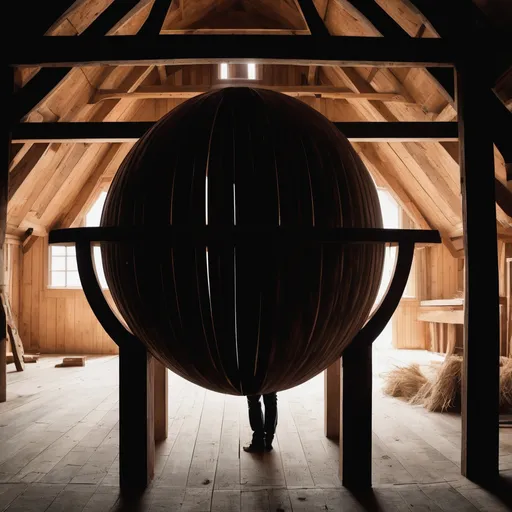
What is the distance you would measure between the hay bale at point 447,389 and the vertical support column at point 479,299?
4.94 ft

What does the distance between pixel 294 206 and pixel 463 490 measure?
85.8 inches

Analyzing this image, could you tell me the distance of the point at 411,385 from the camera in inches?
191

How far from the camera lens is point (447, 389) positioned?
14.3ft

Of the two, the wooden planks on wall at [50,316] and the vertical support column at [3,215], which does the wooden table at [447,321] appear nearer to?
the wooden planks on wall at [50,316]

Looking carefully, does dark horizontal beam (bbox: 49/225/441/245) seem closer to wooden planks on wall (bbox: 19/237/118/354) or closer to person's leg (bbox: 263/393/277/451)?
person's leg (bbox: 263/393/277/451)

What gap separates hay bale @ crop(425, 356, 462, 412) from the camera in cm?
429

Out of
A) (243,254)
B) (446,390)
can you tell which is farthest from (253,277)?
(446,390)

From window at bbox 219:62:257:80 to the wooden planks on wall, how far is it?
3822 millimetres

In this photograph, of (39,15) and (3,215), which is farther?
(3,215)

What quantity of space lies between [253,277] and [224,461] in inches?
86.7

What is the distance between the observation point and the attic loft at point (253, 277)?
3.57 feet

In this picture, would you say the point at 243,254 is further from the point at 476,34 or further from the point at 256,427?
the point at 476,34

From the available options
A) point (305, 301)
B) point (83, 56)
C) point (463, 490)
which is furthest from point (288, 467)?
point (83, 56)

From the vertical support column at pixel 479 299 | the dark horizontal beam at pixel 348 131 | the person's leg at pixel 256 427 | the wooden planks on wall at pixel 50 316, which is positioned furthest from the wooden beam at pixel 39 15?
the wooden planks on wall at pixel 50 316
